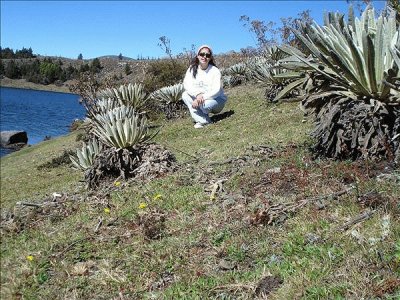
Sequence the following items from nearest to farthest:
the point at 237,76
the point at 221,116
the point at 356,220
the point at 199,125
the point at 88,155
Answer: the point at 356,220
the point at 88,155
the point at 199,125
the point at 221,116
the point at 237,76

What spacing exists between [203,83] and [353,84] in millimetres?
5702

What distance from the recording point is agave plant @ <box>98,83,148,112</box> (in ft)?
44.8

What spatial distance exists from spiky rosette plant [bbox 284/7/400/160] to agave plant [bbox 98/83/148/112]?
915 cm

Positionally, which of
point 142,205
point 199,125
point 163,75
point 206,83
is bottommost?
point 142,205

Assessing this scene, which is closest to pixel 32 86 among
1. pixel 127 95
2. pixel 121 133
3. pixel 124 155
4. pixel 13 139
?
pixel 13 139

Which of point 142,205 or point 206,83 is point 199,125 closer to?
point 206,83

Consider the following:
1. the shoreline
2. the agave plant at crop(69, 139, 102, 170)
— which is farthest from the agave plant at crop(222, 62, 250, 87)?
the shoreline

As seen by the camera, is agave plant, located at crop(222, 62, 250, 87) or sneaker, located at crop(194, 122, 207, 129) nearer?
sneaker, located at crop(194, 122, 207, 129)

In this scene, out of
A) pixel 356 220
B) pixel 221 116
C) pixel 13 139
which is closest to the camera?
pixel 356 220

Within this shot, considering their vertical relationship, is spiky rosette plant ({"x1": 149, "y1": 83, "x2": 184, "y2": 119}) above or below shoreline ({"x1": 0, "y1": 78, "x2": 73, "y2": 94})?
above

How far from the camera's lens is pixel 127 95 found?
13781mm

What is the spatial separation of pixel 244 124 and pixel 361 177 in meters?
5.61

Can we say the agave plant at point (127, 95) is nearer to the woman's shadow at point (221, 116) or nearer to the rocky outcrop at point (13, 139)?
the woman's shadow at point (221, 116)

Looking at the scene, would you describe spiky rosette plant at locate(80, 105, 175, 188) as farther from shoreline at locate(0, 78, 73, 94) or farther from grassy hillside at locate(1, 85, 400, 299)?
shoreline at locate(0, 78, 73, 94)
